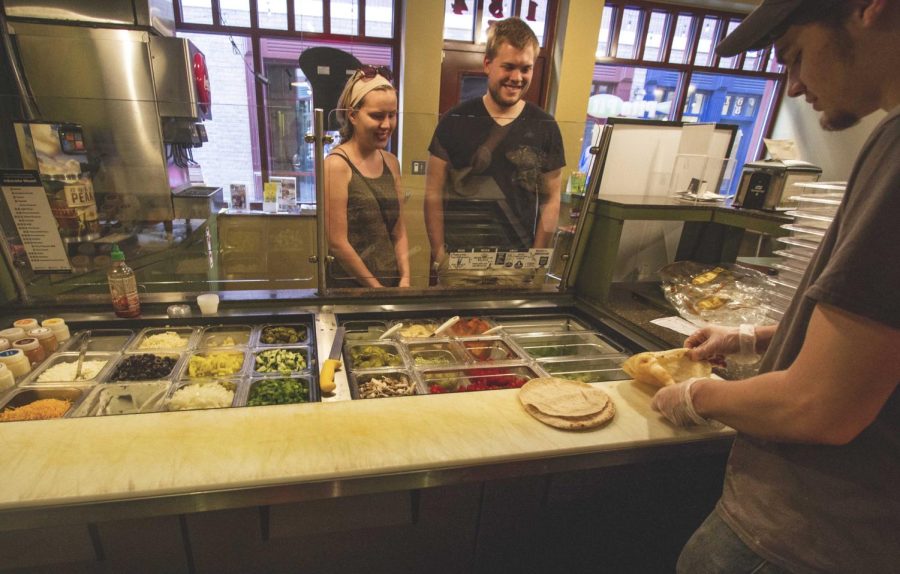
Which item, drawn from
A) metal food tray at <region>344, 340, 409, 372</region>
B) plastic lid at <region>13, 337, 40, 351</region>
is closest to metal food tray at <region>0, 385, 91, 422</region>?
plastic lid at <region>13, 337, 40, 351</region>

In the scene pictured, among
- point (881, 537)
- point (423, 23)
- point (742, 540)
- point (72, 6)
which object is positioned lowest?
point (742, 540)

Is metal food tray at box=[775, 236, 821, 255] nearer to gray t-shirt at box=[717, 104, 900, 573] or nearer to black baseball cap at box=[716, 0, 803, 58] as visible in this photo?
gray t-shirt at box=[717, 104, 900, 573]

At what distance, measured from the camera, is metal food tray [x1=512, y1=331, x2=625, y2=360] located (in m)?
1.94

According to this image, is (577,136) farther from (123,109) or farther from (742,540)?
(123,109)

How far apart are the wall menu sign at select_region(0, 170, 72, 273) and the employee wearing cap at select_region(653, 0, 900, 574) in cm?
218

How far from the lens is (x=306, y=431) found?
118 cm

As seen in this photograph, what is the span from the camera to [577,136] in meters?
2.07

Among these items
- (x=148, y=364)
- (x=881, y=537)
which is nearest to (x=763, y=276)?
(x=881, y=537)

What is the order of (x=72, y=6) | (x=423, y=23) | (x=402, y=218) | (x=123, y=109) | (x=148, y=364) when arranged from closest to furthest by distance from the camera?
(x=148, y=364)
(x=123, y=109)
(x=402, y=218)
(x=72, y=6)
(x=423, y=23)

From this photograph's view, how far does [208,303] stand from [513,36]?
2.00 m

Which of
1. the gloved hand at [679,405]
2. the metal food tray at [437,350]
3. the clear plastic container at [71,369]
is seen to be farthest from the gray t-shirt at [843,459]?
the clear plastic container at [71,369]

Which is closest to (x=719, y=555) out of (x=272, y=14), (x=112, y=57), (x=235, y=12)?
(x=112, y=57)

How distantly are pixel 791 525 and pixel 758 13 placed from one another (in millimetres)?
1043

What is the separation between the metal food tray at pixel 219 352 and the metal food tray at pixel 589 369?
1138 millimetres
